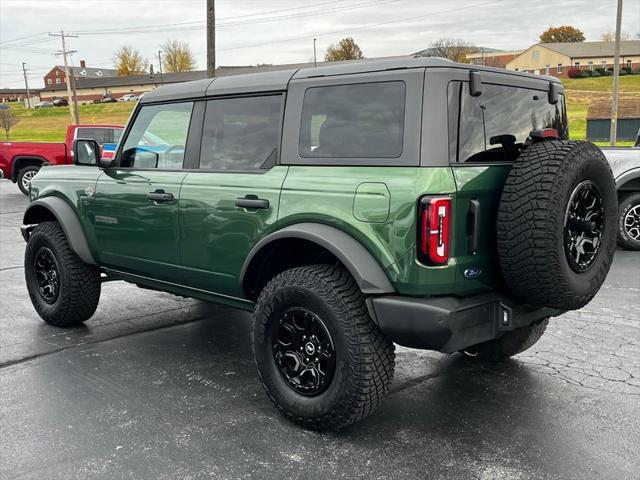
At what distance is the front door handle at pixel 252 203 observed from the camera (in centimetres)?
368

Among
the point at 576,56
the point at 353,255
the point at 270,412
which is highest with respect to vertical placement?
the point at 576,56

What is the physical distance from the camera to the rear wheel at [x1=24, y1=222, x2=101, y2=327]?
5.20m

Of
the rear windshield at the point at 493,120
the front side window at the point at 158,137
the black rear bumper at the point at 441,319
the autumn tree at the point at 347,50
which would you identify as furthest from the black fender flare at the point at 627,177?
the autumn tree at the point at 347,50

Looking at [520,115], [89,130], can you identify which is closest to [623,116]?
[89,130]

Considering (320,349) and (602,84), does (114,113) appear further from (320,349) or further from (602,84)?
(320,349)

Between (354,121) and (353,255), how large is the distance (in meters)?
0.73

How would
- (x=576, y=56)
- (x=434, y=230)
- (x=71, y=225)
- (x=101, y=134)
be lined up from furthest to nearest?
(x=576, y=56) → (x=101, y=134) → (x=71, y=225) → (x=434, y=230)

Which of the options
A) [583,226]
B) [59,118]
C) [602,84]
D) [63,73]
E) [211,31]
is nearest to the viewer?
[583,226]

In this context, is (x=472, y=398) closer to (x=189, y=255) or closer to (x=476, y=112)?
(x=476, y=112)

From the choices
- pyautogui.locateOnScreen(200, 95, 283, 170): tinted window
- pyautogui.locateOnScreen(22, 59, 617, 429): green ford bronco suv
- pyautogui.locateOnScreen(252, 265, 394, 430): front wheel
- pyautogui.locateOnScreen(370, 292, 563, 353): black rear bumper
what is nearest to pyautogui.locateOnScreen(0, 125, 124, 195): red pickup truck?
pyautogui.locateOnScreen(200, 95, 283, 170): tinted window

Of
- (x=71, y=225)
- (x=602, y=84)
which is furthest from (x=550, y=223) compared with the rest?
(x=602, y=84)

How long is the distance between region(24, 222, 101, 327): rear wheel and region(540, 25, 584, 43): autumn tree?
442 ft

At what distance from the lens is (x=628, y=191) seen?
8.79m

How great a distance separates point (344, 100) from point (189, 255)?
1467 millimetres
